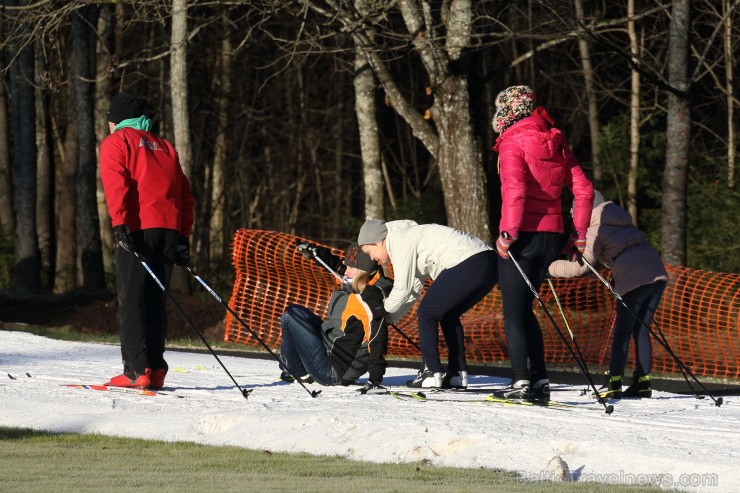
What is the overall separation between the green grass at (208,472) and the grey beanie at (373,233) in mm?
2511

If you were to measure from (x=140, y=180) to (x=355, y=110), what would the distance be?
1885 centimetres

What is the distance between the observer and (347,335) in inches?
399

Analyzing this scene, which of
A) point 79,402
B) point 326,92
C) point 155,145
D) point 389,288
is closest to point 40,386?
point 79,402

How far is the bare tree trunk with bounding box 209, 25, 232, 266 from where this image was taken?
34781 millimetres

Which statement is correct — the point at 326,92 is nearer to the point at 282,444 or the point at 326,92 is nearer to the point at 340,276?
the point at 340,276

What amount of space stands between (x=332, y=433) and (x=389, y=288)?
246 cm

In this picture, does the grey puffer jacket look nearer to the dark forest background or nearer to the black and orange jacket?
the black and orange jacket

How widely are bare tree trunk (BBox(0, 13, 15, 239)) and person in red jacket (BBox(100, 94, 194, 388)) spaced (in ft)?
65.3

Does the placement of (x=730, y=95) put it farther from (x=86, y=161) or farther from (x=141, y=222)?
(x=141, y=222)

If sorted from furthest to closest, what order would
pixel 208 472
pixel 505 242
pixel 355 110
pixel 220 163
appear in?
1. pixel 220 163
2. pixel 355 110
3. pixel 505 242
4. pixel 208 472

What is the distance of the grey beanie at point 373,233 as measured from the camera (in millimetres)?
9883

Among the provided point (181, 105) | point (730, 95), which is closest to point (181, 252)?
point (181, 105)

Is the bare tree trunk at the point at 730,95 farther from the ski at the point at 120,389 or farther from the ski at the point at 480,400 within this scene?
the ski at the point at 120,389

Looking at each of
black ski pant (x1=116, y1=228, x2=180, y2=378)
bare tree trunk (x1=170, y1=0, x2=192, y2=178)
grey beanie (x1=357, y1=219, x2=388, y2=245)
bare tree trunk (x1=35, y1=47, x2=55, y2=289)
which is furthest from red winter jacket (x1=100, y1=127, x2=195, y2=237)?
bare tree trunk (x1=35, y1=47, x2=55, y2=289)
